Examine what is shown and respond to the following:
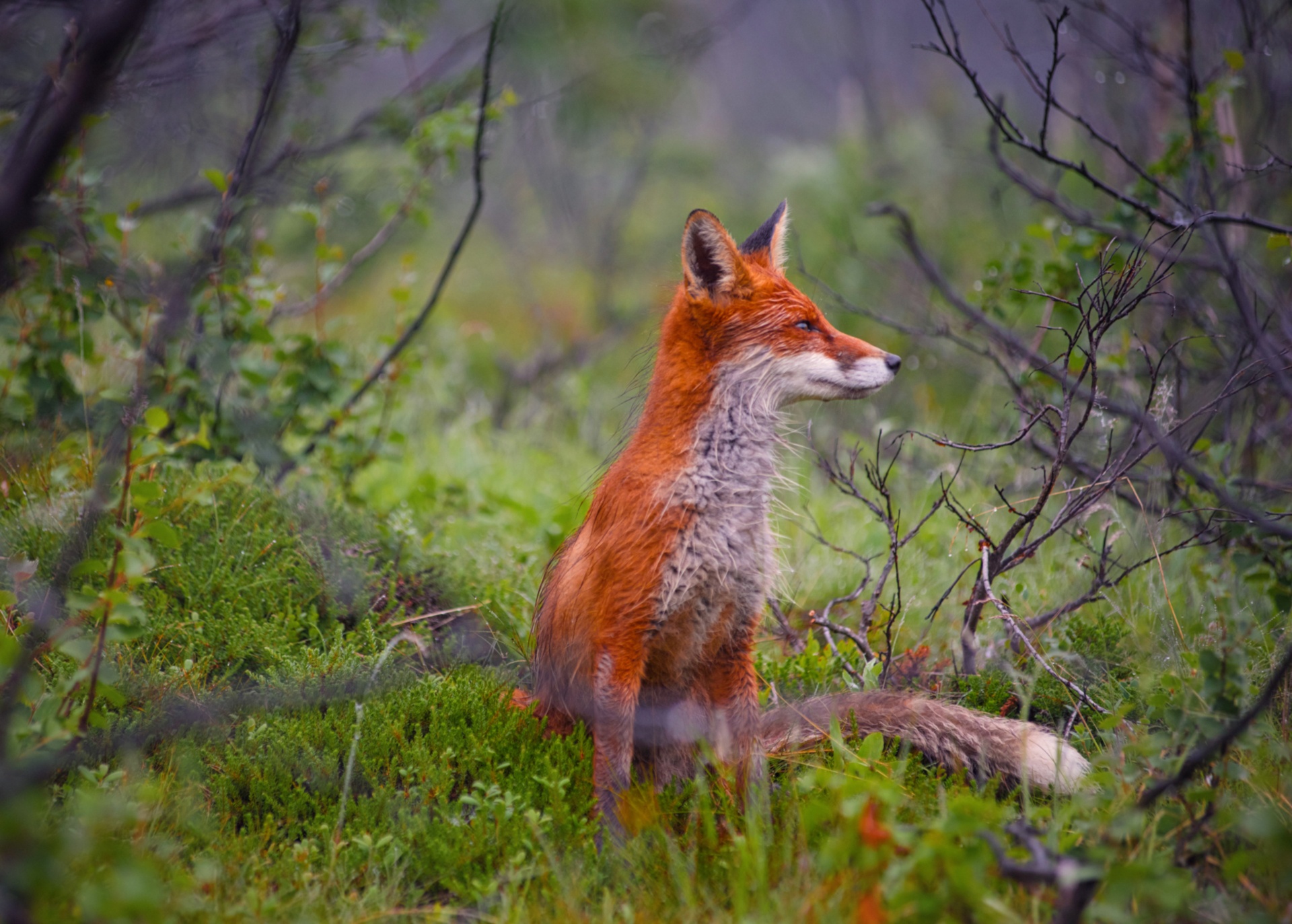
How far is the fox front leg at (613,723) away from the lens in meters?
2.90

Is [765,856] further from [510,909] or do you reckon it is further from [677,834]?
[510,909]

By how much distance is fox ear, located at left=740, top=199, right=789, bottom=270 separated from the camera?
11.7 ft

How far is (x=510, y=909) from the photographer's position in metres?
2.46

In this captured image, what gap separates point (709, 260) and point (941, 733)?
1965mm

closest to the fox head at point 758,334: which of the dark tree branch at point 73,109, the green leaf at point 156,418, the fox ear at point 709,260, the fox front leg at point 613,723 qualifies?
the fox ear at point 709,260

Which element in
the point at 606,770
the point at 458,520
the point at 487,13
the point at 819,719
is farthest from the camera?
the point at 487,13

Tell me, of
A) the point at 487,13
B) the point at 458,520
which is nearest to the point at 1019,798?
the point at 458,520

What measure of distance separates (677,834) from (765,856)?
505 mm

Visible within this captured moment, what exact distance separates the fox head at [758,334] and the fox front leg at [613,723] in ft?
3.74

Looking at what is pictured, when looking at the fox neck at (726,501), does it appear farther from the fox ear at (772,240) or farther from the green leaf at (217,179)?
the green leaf at (217,179)

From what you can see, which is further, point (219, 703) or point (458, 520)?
point (458, 520)

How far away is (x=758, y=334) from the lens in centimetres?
324

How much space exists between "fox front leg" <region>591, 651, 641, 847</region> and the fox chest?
7.1 inches

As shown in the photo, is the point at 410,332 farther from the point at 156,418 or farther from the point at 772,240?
the point at 156,418
